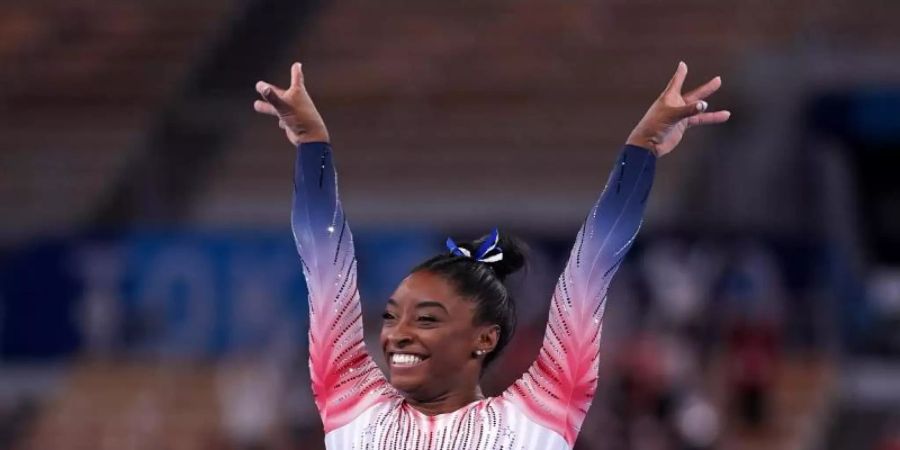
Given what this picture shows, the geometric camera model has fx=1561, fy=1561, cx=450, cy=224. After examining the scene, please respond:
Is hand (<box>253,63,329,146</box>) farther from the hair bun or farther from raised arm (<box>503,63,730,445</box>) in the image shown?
raised arm (<box>503,63,730,445</box>)

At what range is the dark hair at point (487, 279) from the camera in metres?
2.92

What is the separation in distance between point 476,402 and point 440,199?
7.49 metres

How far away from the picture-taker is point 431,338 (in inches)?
113

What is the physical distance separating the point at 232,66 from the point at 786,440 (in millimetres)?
4480

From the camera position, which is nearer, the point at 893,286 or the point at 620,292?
the point at 620,292

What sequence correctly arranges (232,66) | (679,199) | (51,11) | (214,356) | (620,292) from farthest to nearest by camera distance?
(51,11)
(232,66)
(679,199)
(214,356)
(620,292)

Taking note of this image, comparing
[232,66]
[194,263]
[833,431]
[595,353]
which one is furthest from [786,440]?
[595,353]

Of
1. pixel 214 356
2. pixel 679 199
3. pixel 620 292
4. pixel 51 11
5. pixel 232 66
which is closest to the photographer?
pixel 620 292

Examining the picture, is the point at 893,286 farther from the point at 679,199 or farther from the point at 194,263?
the point at 194,263

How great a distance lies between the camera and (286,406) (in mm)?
8328

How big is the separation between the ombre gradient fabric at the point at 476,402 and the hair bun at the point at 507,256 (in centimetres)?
13

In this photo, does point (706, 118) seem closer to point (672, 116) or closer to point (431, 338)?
point (672, 116)

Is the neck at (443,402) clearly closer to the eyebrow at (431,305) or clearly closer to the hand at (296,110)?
the eyebrow at (431,305)

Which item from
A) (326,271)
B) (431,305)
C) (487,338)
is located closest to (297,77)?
(326,271)
